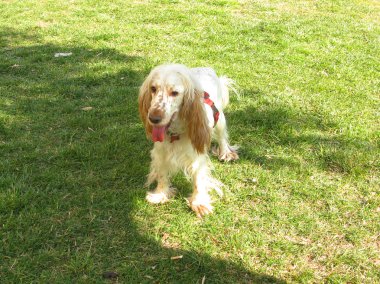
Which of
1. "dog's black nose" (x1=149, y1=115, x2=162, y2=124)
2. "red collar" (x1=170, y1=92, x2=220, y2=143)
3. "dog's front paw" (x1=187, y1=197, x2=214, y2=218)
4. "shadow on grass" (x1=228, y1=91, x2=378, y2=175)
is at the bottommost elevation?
"dog's front paw" (x1=187, y1=197, x2=214, y2=218)

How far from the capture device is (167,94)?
9.93 ft

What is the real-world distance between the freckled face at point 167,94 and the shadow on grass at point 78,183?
996 mm

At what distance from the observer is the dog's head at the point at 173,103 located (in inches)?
117

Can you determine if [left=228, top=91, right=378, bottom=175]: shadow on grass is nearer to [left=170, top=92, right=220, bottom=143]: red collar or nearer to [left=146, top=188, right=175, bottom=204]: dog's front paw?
[left=170, top=92, right=220, bottom=143]: red collar

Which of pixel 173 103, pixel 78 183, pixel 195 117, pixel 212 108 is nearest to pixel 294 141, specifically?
pixel 212 108

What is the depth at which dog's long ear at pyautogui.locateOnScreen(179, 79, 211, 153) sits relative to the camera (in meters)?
3.09

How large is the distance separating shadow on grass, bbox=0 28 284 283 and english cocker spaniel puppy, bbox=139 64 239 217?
1.35 ft

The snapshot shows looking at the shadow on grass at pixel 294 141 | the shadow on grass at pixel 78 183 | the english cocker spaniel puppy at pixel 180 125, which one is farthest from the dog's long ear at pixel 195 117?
the shadow on grass at pixel 294 141

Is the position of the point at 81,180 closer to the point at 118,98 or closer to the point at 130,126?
the point at 130,126

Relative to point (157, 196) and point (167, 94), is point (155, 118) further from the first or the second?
point (157, 196)

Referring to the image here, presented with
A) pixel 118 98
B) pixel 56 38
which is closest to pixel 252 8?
pixel 56 38

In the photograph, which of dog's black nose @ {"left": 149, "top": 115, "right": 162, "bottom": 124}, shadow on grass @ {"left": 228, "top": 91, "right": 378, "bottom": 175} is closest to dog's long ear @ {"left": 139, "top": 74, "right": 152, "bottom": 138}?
dog's black nose @ {"left": 149, "top": 115, "right": 162, "bottom": 124}

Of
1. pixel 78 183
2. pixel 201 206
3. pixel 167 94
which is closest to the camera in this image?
pixel 167 94

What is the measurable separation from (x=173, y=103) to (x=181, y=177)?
117 cm
